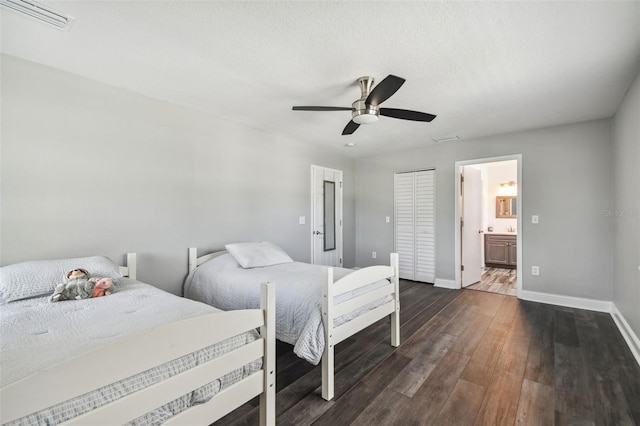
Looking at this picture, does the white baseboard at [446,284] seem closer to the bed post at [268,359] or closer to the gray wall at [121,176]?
the gray wall at [121,176]

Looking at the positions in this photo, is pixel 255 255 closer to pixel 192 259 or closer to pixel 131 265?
pixel 192 259

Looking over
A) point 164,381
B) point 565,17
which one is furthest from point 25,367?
point 565,17

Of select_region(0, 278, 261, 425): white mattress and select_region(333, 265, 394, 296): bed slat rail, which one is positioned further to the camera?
select_region(333, 265, 394, 296): bed slat rail

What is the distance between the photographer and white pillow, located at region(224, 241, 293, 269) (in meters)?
2.96

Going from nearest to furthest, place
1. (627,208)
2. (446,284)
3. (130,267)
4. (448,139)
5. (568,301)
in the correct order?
(130,267), (627,208), (568,301), (448,139), (446,284)

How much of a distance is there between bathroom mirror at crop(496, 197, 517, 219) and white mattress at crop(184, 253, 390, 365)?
211 inches

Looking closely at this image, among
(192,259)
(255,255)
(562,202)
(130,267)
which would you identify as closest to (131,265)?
(130,267)

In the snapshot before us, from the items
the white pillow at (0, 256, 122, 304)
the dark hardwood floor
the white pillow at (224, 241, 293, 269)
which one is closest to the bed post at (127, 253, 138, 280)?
the white pillow at (0, 256, 122, 304)

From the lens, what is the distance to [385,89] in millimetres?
2090

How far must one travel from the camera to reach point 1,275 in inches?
71.4

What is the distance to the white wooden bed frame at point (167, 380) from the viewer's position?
0.80 meters

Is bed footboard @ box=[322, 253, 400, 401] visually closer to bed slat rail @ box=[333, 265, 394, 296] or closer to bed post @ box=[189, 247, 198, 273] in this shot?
bed slat rail @ box=[333, 265, 394, 296]

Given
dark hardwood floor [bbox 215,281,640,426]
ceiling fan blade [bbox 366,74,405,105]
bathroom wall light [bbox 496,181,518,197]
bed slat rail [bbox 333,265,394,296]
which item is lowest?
dark hardwood floor [bbox 215,281,640,426]

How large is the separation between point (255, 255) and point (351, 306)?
137 cm
